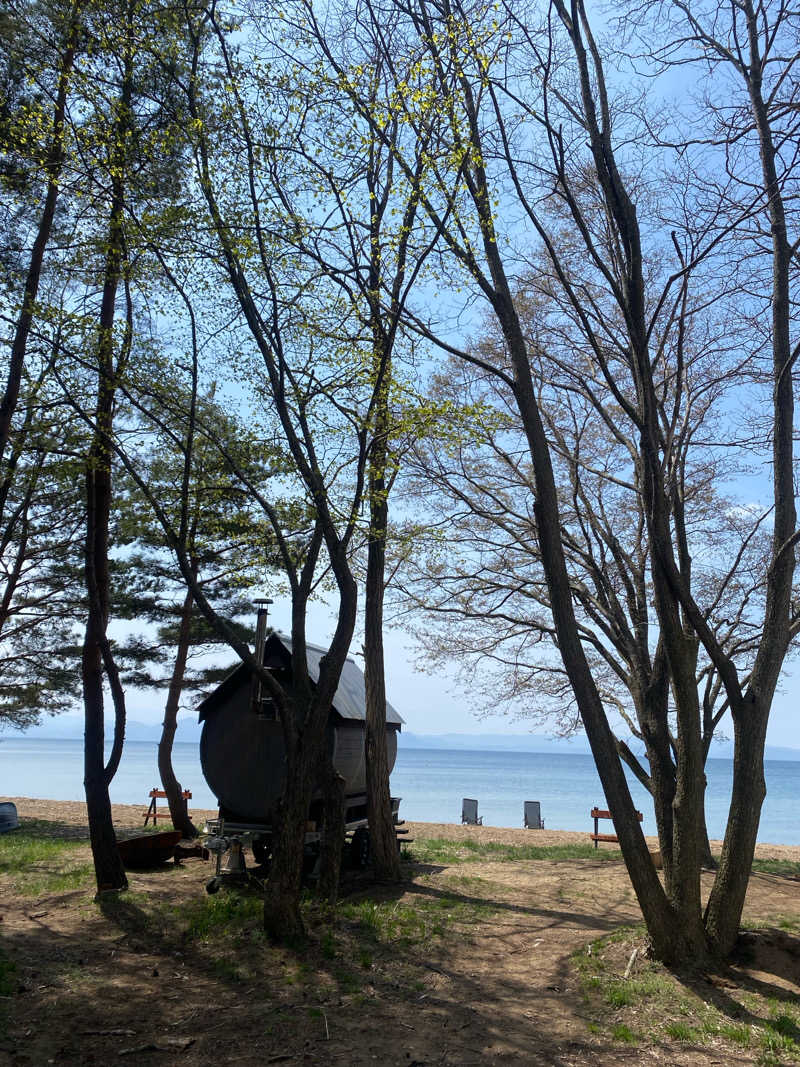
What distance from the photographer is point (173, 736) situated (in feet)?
59.0

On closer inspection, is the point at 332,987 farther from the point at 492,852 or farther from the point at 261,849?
the point at 492,852

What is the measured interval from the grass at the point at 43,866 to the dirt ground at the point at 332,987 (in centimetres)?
41

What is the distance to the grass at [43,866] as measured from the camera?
1009cm

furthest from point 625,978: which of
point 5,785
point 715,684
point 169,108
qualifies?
point 5,785

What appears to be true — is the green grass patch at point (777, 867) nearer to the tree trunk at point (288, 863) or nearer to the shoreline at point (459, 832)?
the shoreline at point (459, 832)

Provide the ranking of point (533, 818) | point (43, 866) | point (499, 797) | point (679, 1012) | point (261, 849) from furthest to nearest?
1. point (499, 797)
2. point (533, 818)
3. point (43, 866)
4. point (261, 849)
5. point (679, 1012)

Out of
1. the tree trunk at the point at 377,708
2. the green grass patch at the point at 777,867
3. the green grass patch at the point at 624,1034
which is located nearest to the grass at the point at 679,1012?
the green grass patch at the point at 624,1034

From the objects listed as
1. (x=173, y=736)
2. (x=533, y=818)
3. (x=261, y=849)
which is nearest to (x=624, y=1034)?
(x=261, y=849)

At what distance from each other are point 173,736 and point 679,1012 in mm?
14097

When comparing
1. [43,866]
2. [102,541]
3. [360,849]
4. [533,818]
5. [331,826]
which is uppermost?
[102,541]

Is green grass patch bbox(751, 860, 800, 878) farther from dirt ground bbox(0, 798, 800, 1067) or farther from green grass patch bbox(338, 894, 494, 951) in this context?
green grass patch bbox(338, 894, 494, 951)

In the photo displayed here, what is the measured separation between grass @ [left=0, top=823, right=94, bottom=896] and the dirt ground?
0.41 metres

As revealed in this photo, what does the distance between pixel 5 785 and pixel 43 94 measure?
6642cm

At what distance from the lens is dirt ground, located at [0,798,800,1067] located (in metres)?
5.33
